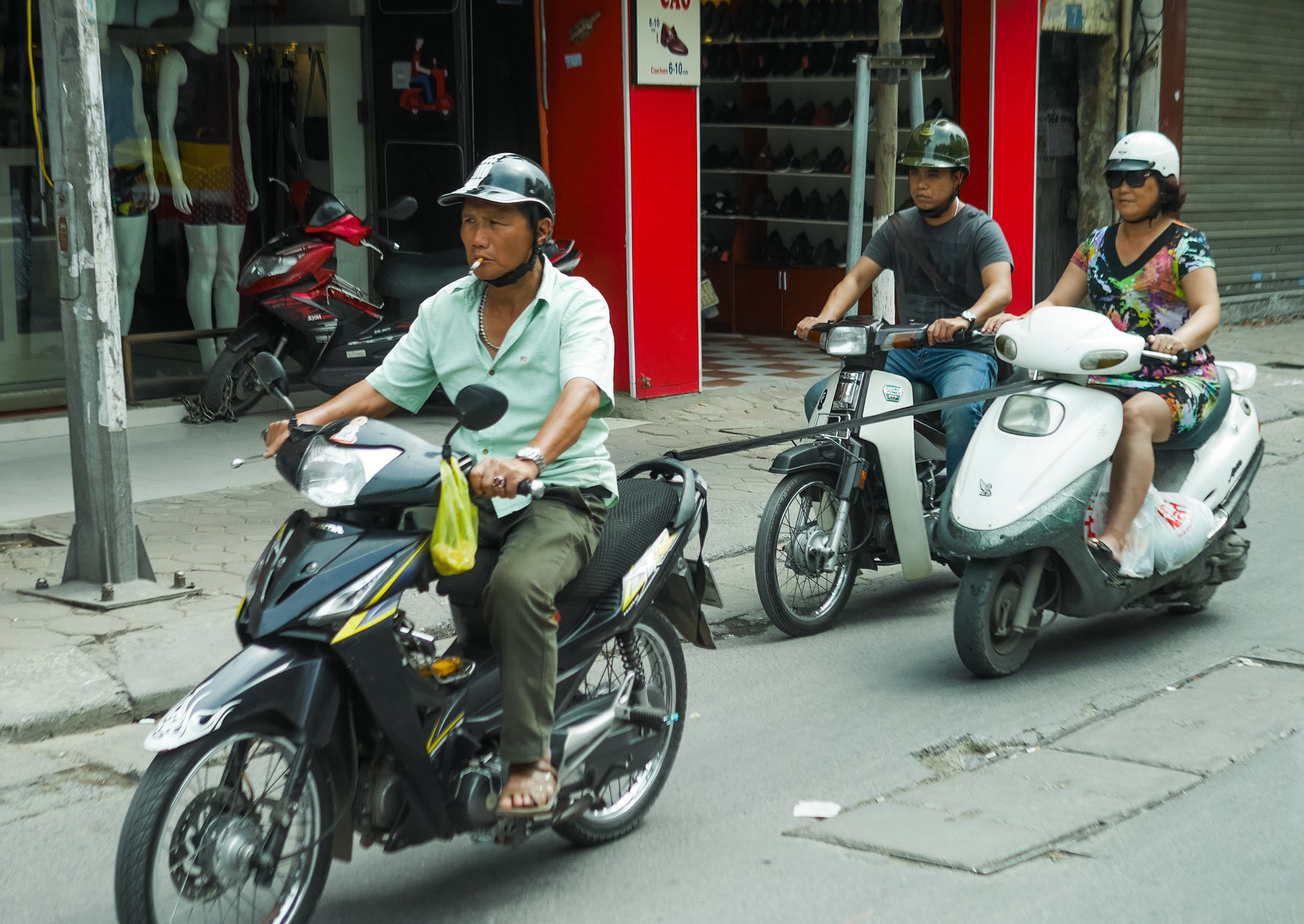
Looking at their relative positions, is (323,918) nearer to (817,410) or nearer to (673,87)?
(817,410)

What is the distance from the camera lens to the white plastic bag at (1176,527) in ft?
18.3

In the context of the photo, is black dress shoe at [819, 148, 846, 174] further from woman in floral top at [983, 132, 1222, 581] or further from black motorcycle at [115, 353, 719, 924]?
black motorcycle at [115, 353, 719, 924]

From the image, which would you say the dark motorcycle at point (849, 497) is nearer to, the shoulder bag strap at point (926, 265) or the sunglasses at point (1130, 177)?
the shoulder bag strap at point (926, 265)

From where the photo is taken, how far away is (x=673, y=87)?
35.3 feet

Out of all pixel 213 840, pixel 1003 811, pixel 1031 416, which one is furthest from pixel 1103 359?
pixel 213 840

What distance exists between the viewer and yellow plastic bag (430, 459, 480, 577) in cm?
327

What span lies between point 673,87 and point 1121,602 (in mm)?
6294

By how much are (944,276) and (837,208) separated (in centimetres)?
803

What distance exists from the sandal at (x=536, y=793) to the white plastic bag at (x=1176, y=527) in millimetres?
2935

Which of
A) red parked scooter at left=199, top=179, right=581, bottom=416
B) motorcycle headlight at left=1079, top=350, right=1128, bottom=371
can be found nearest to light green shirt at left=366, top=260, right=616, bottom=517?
motorcycle headlight at left=1079, top=350, right=1128, bottom=371

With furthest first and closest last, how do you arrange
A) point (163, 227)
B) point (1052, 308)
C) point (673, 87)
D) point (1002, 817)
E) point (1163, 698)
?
point (673, 87)
point (163, 227)
point (1052, 308)
point (1163, 698)
point (1002, 817)

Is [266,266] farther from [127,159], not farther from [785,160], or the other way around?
[785,160]

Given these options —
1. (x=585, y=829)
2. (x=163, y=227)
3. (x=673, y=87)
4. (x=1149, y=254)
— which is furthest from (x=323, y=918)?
(x=673, y=87)

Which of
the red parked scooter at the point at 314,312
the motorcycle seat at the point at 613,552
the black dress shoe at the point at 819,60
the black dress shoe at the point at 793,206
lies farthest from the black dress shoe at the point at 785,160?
the motorcycle seat at the point at 613,552
